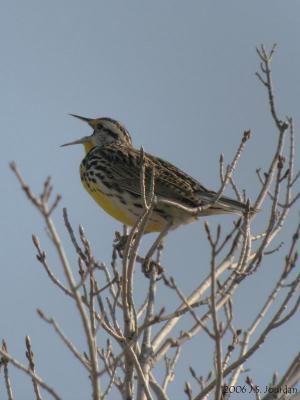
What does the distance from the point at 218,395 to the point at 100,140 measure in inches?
189

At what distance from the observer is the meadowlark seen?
6496 mm

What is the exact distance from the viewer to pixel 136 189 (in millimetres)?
6805

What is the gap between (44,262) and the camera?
4.59m

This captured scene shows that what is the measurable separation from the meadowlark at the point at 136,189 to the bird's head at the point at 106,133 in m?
0.33

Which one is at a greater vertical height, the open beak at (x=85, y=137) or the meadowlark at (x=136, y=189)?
the open beak at (x=85, y=137)

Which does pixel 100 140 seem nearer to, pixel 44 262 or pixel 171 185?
pixel 171 185

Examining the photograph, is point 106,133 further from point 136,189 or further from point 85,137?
point 136,189

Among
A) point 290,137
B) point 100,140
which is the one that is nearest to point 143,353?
point 290,137

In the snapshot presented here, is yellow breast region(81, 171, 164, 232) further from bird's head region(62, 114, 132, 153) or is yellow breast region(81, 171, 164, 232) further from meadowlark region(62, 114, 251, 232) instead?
bird's head region(62, 114, 132, 153)

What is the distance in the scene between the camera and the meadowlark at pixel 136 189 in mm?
6496

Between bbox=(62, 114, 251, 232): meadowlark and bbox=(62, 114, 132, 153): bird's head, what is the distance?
13.2 inches

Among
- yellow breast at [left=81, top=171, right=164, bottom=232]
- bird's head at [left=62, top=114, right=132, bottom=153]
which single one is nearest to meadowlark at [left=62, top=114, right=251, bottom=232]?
yellow breast at [left=81, top=171, right=164, bottom=232]

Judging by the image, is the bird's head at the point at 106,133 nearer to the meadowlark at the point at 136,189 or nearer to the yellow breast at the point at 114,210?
the meadowlark at the point at 136,189

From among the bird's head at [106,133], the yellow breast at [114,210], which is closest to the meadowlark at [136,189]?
the yellow breast at [114,210]
